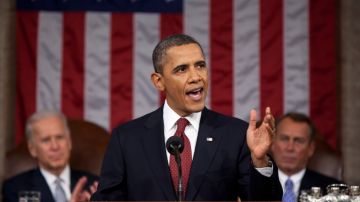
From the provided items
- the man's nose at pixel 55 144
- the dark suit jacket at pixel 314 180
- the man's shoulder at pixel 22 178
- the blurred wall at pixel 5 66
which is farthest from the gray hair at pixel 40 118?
the dark suit jacket at pixel 314 180

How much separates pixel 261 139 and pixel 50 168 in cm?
246

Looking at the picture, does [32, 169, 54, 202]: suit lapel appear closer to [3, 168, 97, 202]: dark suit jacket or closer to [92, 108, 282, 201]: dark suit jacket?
[3, 168, 97, 202]: dark suit jacket

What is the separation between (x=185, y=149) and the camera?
10.4 feet

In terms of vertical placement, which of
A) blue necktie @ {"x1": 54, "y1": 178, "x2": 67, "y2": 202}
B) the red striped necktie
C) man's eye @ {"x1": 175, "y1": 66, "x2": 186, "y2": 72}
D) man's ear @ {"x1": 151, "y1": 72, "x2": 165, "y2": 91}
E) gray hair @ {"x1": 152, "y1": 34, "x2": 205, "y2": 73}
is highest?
gray hair @ {"x1": 152, "y1": 34, "x2": 205, "y2": 73}

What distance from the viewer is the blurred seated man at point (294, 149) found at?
5098mm

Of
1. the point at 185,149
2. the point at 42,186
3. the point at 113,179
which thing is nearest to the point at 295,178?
the point at 42,186

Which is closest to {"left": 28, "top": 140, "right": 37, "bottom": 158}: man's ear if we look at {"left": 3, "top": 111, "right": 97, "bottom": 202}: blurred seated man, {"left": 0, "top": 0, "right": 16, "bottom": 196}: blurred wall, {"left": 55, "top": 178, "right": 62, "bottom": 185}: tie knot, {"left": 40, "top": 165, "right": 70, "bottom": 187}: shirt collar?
{"left": 3, "top": 111, "right": 97, "bottom": 202}: blurred seated man

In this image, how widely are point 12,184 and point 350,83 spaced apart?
7.75 ft

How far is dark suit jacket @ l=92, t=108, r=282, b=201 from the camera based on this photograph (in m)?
3.10

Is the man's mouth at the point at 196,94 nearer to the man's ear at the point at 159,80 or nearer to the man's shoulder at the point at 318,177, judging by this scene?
the man's ear at the point at 159,80

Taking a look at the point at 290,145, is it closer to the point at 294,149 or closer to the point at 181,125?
the point at 294,149

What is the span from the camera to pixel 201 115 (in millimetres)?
3289

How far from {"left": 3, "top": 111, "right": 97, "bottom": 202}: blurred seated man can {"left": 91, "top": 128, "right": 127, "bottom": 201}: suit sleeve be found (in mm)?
1794

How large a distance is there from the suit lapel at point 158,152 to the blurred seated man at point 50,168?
5.84 ft
